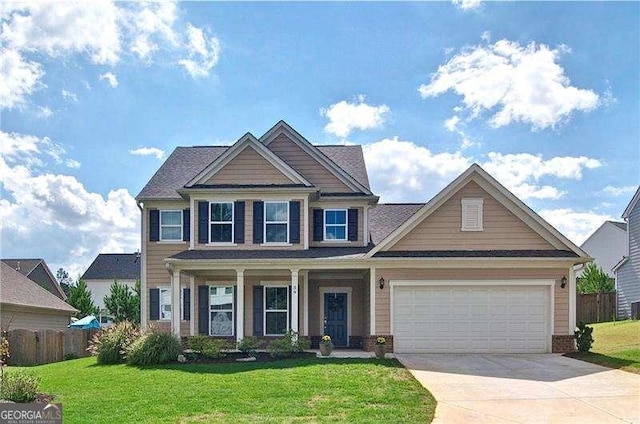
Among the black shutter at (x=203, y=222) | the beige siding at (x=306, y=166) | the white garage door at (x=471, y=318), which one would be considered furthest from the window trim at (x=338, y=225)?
the black shutter at (x=203, y=222)

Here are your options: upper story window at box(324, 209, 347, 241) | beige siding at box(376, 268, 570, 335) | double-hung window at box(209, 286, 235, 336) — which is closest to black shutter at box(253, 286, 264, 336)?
double-hung window at box(209, 286, 235, 336)

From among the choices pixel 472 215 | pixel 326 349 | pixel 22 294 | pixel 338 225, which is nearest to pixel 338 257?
pixel 338 225

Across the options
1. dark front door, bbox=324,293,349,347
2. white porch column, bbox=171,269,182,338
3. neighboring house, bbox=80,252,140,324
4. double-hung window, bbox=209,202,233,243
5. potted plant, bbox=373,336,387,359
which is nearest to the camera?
potted plant, bbox=373,336,387,359

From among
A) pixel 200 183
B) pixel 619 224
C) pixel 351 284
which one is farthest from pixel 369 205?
pixel 619 224

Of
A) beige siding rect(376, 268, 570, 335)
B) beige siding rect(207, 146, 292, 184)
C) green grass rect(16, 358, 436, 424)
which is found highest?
beige siding rect(207, 146, 292, 184)

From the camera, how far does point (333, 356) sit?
18078 mm

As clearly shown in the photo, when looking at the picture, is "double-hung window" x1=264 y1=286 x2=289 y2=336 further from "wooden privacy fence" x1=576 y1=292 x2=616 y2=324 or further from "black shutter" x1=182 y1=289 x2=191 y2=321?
"wooden privacy fence" x1=576 y1=292 x2=616 y2=324

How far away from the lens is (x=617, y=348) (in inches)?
757

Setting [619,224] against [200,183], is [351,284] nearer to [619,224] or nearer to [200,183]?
[200,183]

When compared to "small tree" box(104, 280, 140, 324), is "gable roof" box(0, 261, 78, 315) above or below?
above

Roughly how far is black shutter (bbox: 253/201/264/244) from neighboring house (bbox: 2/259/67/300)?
1035 inches

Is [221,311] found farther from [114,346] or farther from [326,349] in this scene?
[326,349]

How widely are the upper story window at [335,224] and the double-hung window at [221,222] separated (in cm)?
342

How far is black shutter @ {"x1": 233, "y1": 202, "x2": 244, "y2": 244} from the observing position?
21609 millimetres
